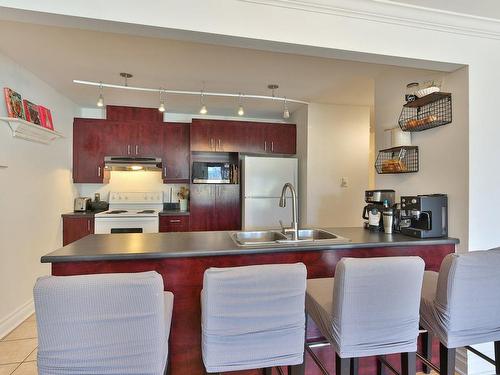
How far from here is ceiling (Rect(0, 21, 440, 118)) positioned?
7.55 feet

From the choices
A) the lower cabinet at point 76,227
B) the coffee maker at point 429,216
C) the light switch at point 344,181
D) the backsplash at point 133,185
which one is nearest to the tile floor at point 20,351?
the lower cabinet at point 76,227

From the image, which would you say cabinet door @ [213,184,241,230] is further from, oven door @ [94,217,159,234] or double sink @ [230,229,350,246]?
double sink @ [230,229,350,246]

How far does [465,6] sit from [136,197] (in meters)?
4.15

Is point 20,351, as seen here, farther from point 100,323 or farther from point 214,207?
point 214,207

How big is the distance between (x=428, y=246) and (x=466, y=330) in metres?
0.73

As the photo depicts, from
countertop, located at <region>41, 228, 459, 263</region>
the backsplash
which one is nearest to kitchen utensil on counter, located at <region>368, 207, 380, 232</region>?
countertop, located at <region>41, 228, 459, 263</region>

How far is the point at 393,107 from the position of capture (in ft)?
8.61

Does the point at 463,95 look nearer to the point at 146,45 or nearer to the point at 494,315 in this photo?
the point at 494,315

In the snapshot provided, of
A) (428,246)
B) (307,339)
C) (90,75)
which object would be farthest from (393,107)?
(90,75)

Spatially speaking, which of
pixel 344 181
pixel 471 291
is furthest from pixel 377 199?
pixel 344 181

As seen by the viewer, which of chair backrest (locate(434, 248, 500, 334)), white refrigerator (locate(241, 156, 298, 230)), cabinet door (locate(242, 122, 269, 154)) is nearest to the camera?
chair backrest (locate(434, 248, 500, 334))

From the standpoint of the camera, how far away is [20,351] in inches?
89.1

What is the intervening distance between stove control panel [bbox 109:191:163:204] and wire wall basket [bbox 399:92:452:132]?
3368 millimetres

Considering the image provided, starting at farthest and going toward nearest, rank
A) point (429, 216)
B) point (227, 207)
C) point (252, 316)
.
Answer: point (227, 207) < point (429, 216) < point (252, 316)
